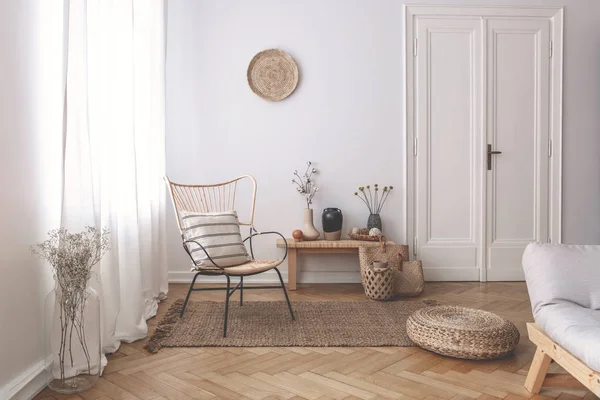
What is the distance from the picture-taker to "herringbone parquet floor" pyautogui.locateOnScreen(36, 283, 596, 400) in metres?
2.36

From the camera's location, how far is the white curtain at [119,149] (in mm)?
2547

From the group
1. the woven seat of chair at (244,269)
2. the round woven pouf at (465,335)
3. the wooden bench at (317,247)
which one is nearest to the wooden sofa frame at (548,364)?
the round woven pouf at (465,335)

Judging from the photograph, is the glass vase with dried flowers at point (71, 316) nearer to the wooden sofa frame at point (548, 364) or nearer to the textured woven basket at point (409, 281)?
the wooden sofa frame at point (548, 364)

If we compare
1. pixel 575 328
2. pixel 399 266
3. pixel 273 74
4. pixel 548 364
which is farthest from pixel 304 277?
pixel 575 328

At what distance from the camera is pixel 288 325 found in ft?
11.2

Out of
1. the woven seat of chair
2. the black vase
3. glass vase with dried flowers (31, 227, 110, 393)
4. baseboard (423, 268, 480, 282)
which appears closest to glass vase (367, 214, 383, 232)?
the black vase

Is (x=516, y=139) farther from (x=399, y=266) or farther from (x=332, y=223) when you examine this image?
(x=332, y=223)

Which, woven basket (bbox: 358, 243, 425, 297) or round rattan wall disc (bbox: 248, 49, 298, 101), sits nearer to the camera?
woven basket (bbox: 358, 243, 425, 297)

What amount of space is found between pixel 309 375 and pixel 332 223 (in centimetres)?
213

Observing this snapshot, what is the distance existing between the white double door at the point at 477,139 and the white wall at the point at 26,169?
3174 mm

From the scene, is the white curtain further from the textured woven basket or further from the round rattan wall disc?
the textured woven basket

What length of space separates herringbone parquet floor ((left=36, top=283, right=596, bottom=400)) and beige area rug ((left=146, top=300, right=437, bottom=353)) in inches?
4.2

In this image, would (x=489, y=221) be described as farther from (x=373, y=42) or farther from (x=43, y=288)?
(x=43, y=288)

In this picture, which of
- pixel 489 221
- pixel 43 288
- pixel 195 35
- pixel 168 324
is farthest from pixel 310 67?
pixel 43 288
